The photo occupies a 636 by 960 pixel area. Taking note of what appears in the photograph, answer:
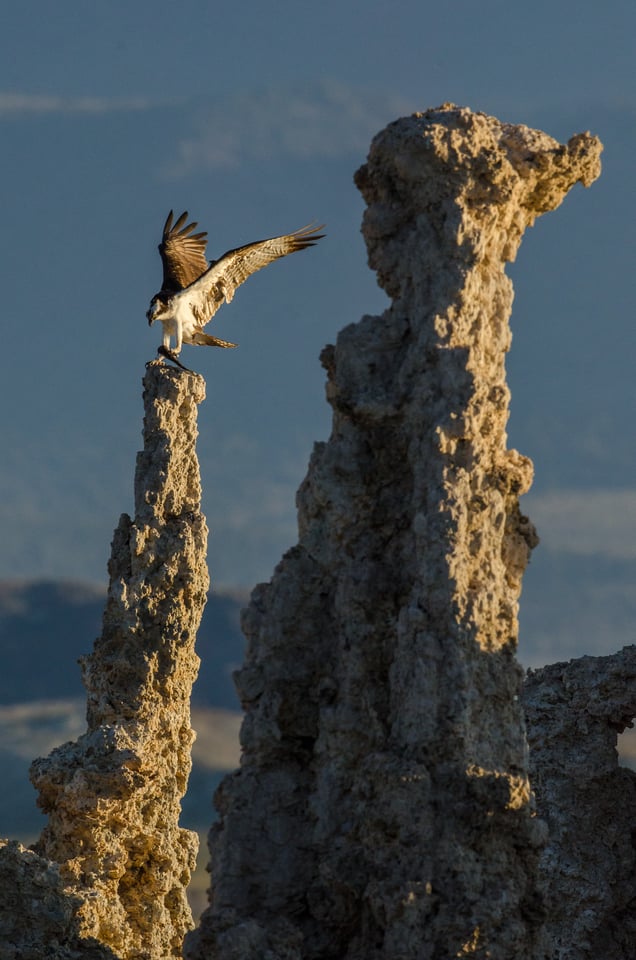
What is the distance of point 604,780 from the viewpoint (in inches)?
783

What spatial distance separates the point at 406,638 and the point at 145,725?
6.40 m

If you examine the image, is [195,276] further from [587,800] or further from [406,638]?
[406,638]

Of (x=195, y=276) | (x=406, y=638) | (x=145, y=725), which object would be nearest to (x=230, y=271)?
(x=195, y=276)

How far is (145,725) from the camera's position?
18922 mm

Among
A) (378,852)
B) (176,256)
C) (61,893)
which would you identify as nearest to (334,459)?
(378,852)

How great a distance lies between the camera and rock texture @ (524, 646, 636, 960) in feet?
62.6

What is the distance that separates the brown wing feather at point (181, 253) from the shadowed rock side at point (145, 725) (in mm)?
2281

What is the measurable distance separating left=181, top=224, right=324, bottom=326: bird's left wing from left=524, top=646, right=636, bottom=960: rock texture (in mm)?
5441

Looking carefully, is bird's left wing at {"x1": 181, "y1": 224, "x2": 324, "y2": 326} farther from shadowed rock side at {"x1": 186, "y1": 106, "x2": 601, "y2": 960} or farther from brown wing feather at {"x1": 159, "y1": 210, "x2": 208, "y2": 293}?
shadowed rock side at {"x1": 186, "y1": 106, "x2": 601, "y2": 960}

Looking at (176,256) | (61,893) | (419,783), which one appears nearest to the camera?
(419,783)

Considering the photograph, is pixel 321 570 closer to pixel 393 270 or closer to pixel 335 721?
pixel 335 721

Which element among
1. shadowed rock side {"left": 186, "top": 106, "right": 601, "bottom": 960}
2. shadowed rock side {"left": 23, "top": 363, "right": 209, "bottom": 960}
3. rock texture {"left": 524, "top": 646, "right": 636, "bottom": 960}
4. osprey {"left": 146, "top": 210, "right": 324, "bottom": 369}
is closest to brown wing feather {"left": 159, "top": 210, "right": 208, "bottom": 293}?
osprey {"left": 146, "top": 210, "right": 324, "bottom": 369}

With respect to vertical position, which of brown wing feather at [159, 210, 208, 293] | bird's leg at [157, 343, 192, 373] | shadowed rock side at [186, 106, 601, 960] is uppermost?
brown wing feather at [159, 210, 208, 293]

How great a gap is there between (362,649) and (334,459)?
1346 mm
